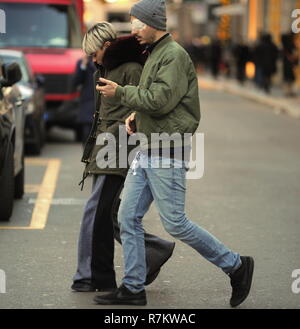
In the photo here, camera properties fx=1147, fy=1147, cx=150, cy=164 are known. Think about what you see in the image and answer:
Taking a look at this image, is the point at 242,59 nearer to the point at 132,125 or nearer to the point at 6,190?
the point at 6,190

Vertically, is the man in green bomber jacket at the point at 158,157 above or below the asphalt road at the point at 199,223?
above

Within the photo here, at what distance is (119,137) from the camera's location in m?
7.30

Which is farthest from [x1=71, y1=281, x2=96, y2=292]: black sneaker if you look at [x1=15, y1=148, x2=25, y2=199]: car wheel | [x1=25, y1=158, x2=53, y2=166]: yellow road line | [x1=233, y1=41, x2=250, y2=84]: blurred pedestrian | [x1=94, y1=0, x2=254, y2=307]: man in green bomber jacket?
[x1=233, y1=41, x2=250, y2=84]: blurred pedestrian

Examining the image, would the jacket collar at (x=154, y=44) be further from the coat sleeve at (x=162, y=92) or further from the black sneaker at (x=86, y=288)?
the black sneaker at (x=86, y=288)

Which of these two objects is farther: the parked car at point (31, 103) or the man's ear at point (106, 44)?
the parked car at point (31, 103)

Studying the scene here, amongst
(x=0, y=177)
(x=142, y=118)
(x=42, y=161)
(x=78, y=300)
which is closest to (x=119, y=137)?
(x=142, y=118)

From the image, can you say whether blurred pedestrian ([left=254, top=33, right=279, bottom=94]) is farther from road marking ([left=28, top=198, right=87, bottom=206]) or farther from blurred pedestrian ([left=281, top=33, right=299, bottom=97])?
road marking ([left=28, top=198, right=87, bottom=206])

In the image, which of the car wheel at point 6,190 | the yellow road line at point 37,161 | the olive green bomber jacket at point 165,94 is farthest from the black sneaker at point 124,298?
the yellow road line at point 37,161

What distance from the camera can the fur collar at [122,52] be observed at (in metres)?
7.15

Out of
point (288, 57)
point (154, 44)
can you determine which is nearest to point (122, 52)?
point (154, 44)

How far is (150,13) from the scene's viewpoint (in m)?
6.69

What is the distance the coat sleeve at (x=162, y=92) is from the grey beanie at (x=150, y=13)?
0.25 metres

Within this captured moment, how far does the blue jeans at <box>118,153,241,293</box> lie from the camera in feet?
22.4

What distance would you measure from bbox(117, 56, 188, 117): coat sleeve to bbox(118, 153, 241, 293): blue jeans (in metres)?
0.36
